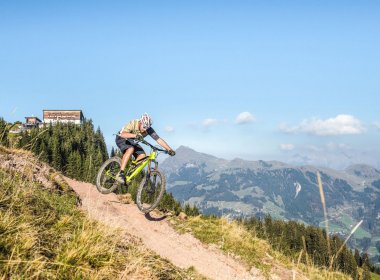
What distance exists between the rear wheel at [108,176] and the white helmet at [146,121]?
2.61 metres

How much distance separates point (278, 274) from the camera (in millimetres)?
13297

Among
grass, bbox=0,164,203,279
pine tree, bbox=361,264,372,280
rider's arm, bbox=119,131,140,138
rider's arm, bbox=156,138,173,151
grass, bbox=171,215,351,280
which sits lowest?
pine tree, bbox=361,264,372,280

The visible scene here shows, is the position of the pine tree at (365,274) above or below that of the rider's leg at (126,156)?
below

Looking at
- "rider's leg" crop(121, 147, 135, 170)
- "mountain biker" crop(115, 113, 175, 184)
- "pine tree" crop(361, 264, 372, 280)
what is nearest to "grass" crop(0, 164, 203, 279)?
"pine tree" crop(361, 264, 372, 280)

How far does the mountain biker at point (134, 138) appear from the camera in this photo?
1376cm

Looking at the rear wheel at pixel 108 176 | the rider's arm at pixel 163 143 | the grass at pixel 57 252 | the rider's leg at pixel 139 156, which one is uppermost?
the rider's arm at pixel 163 143

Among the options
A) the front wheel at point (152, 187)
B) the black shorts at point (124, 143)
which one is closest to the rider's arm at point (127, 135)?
the black shorts at point (124, 143)

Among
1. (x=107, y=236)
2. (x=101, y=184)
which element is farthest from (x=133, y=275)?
(x=101, y=184)

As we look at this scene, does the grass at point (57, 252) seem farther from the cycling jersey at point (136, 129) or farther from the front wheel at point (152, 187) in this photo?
the front wheel at point (152, 187)

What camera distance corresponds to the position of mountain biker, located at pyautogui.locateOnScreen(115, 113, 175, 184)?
45.1 feet

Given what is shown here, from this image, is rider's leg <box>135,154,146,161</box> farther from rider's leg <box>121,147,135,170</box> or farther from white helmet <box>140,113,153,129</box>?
white helmet <box>140,113,153,129</box>

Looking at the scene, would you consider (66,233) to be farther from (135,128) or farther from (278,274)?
(278,274)

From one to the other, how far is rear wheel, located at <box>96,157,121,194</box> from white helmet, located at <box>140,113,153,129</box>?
103 inches

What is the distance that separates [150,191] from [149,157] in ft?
4.76
